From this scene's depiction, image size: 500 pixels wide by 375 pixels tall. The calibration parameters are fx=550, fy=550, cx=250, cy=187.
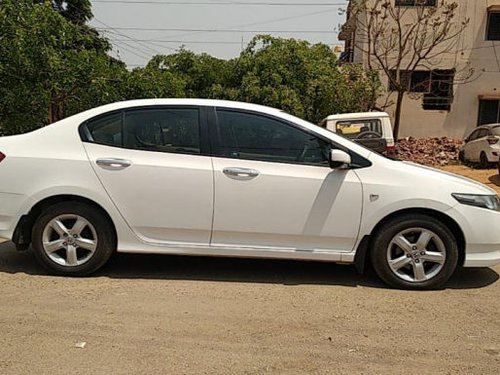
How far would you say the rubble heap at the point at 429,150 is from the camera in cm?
2145

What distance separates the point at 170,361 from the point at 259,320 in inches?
34.9

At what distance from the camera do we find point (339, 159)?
4.73m

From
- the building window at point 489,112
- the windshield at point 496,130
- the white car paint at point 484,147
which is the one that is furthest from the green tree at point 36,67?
the building window at point 489,112

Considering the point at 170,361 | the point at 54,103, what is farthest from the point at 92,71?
the point at 170,361

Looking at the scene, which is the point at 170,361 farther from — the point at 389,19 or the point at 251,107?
the point at 389,19

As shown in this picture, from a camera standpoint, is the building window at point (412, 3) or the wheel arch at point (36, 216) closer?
the wheel arch at point (36, 216)

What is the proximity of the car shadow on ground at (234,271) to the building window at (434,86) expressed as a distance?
2180 cm

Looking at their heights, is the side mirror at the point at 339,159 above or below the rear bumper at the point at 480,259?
above

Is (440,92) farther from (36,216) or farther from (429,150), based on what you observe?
(36,216)

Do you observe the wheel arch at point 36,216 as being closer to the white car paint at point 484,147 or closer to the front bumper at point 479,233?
the front bumper at point 479,233

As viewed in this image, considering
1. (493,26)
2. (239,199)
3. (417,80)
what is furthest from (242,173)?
(493,26)

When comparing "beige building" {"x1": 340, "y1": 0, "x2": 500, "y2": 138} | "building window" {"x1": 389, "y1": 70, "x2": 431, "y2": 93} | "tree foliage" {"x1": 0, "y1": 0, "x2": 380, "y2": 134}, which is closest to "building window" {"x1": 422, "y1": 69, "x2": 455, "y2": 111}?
"beige building" {"x1": 340, "y1": 0, "x2": 500, "y2": 138}

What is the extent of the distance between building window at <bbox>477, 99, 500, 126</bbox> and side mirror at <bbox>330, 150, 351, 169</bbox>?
23647mm

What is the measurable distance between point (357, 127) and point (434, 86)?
1440 centimetres
